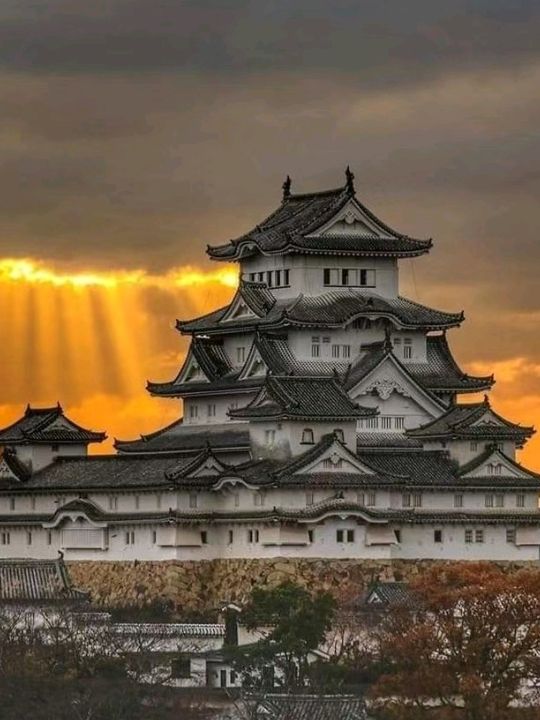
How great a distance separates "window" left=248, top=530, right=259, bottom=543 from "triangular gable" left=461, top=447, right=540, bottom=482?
8023 mm

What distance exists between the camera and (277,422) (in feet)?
439

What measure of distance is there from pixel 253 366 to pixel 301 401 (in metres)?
5.89

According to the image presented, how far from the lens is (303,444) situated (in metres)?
134

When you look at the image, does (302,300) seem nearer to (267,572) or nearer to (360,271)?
(360,271)

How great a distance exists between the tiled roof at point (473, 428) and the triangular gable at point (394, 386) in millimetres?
1725

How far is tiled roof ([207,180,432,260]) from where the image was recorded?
14025 centimetres

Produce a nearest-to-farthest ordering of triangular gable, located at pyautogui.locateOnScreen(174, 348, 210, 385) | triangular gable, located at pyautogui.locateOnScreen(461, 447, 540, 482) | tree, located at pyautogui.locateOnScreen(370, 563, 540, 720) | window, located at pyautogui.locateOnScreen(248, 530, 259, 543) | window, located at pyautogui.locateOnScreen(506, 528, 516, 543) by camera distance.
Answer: tree, located at pyautogui.locateOnScreen(370, 563, 540, 720) → window, located at pyautogui.locateOnScreen(248, 530, 259, 543) → triangular gable, located at pyautogui.locateOnScreen(461, 447, 540, 482) → window, located at pyautogui.locateOnScreen(506, 528, 516, 543) → triangular gable, located at pyautogui.locateOnScreen(174, 348, 210, 385)

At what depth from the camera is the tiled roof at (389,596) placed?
121 meters

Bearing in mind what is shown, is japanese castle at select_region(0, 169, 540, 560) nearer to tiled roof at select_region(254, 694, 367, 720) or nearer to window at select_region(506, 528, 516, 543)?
window at select_region(506, 528, 516, 543)

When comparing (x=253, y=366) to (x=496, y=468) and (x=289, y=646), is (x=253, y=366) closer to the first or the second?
(x=496, y=468)

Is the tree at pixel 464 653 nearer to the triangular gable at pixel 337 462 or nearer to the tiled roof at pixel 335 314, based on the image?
the triangular gable at pixel 337 462

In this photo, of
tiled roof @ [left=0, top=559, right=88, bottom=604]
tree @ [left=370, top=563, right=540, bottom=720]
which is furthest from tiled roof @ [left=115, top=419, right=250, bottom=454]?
tree @ [left=370, top=563, right=540, bottom=720]

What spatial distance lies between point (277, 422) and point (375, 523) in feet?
17.2

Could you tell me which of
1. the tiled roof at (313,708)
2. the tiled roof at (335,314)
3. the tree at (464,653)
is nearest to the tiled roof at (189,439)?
the tiled roof at (335,314)
